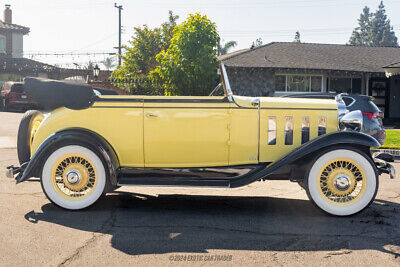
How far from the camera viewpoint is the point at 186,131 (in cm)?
504

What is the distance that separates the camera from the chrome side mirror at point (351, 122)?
16.9 feet

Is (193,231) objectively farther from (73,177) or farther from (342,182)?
(342,182)

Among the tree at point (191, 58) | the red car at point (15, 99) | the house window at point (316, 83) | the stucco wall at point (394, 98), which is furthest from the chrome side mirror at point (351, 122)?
the red car at point (15, 99)

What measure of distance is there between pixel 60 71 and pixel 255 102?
38.2 metres

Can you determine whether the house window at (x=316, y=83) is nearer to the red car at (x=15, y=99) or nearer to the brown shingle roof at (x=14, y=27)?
the red car at (x=15, y=99)

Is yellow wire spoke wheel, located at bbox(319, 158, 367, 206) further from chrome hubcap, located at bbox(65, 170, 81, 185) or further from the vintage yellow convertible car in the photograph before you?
chrome hubcap, located at bbox(65, 170, 81, 185)

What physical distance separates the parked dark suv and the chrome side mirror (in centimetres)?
292

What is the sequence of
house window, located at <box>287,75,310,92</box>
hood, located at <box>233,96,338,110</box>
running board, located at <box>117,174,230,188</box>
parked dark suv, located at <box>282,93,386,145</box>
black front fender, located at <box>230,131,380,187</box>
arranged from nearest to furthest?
1. black front fender, located at <box>230,131,380,187</box>
2. running board, located at <box>117,174,230,188</box>
3. hood, located at <box>233,96,338,110</box>
4. parked dark suv, located at <box>282,93,386,145</box>
5. house window, located at <box>287,75,310,92</box>

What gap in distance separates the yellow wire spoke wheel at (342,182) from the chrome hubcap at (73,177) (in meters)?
2.70

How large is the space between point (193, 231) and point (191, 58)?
8337mm

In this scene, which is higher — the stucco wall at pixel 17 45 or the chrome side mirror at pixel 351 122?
the stucco wall at pixel 17 45

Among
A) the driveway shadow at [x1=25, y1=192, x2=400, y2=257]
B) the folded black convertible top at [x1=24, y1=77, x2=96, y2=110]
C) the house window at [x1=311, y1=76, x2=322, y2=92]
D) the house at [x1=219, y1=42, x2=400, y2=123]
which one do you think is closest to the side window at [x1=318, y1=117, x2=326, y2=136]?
the driveway shadow at [x1=25, y1=192, x2=400, y2=257]

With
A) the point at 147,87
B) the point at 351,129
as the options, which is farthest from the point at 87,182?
the point at 147,87

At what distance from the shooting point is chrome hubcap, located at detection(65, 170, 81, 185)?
16.3 feet
